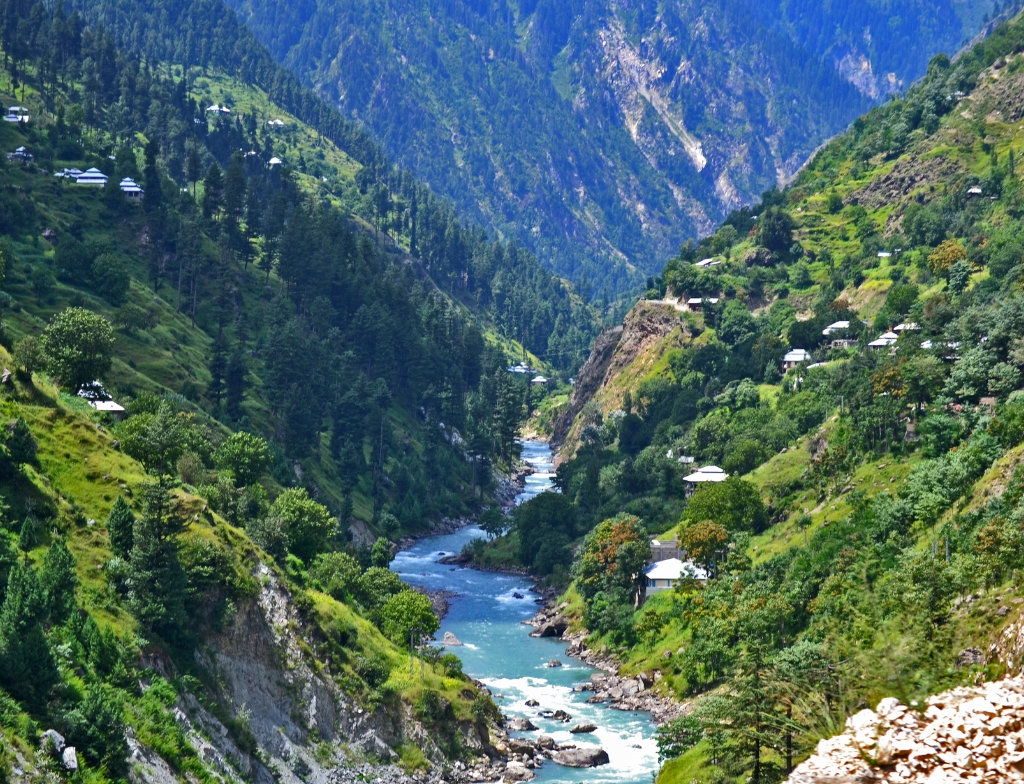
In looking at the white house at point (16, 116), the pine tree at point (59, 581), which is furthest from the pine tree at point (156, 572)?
the white house at point (16, 116)

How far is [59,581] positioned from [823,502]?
243ft

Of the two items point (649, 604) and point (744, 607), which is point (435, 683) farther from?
point (649, 604)

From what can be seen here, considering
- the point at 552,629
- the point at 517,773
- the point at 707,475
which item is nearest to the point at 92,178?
the point at 707,475

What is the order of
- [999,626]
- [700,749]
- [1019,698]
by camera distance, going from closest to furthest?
[1019,698]
[999,626]
[700,749]

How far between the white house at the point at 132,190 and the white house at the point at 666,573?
10269cm

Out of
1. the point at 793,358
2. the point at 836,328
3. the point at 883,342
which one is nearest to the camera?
the point at 883,342

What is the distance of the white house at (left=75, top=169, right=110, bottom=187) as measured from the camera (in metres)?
182

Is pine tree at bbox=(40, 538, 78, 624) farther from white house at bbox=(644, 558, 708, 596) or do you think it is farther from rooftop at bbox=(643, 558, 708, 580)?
white house at bbox=(644, 558, 708, 596)

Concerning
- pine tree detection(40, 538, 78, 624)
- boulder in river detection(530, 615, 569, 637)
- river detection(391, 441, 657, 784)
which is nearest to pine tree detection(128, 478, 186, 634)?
pine tree detection(40, 538, 78, 624)

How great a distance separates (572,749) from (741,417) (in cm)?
7653

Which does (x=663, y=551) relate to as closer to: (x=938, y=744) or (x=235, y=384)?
(x=235, y=384)

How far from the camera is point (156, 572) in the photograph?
72.4 metres

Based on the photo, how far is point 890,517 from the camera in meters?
98.2

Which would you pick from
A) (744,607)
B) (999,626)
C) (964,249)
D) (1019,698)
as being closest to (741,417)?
(964,249)
